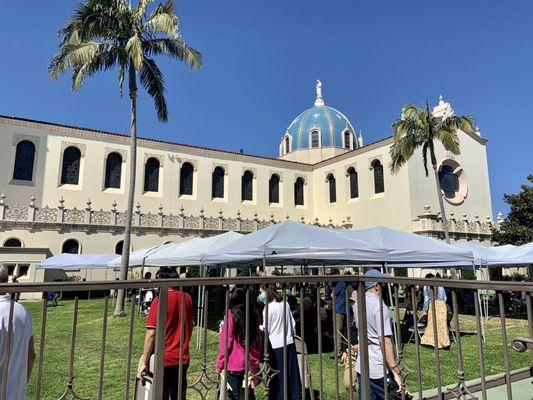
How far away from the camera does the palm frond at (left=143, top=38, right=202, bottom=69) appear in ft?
54.7

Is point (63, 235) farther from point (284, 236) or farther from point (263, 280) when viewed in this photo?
point (263, 280)

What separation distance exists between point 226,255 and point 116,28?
12132 millimetres

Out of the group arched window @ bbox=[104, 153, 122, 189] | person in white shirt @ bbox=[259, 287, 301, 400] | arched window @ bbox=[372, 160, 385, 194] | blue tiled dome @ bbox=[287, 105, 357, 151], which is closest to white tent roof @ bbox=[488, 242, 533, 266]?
person in white shirt @ bbox=[259, 287, 301, 400]

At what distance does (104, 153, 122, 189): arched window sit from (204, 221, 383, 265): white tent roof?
2493 cm

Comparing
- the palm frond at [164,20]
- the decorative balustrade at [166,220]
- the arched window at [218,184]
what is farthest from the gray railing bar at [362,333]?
the arched window at [218,184]

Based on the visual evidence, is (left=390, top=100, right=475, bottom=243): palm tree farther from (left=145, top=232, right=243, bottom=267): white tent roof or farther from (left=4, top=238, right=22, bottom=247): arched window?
(left=4, top=238, right=22, bottom=247): arched window

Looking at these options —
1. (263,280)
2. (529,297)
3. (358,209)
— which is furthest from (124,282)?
(358,209)

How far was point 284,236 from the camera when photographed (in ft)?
28.1

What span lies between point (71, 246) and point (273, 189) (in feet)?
65.4

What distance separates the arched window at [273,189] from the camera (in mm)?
39000

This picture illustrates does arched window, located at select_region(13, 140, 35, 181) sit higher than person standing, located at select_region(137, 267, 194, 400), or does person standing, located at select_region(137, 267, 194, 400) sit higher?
arched window, located at select_region(13, 140, 35, 181)

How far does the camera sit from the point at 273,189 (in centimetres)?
3950

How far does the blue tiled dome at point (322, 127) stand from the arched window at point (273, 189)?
9.12 meters

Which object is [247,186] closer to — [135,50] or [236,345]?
[135,50]
